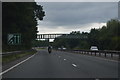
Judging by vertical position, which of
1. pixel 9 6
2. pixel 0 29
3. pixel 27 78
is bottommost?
pixel 27 78

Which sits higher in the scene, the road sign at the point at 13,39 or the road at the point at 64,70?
the road sign at the point at 13,39

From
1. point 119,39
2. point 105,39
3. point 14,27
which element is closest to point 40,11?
point 119,39

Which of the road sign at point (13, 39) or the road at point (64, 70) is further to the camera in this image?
the road sign at point (13, 39)

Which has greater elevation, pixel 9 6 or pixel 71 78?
pixel 9 6

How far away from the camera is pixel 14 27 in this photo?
58469mm

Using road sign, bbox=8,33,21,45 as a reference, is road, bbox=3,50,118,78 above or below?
below

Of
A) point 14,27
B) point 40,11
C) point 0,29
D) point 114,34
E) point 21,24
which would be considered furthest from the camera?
point 114,34

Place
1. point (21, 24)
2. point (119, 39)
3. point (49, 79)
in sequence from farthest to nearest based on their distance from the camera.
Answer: point (119, 39), point (21, 24), point (49, 79)

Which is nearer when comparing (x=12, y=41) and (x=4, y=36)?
(x=12, y=41)

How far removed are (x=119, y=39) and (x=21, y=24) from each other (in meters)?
41.7

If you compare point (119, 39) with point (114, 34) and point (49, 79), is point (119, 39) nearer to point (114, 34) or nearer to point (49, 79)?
point (114, 34)

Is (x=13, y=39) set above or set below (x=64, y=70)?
above

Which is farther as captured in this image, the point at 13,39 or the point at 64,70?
the point at 13,39

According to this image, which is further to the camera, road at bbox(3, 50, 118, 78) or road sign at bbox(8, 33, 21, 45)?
road sign at bbox(8, 33, 21, 45)
